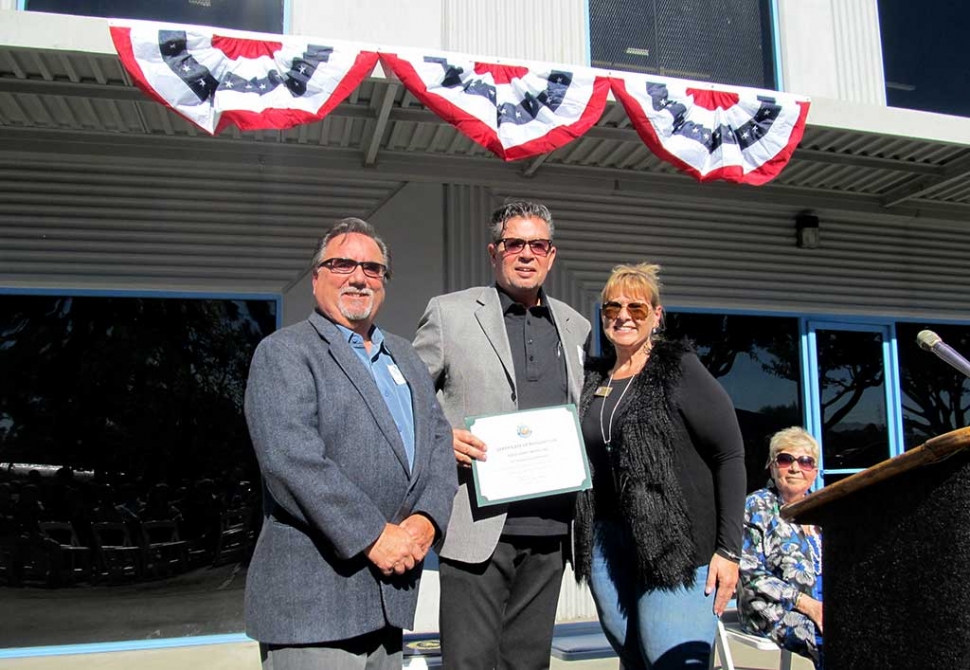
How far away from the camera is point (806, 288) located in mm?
7188

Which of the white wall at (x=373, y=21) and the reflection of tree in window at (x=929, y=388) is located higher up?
the white wall at (x=373, y=21)

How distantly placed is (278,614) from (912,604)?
1.61 m

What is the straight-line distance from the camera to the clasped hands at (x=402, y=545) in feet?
7.39

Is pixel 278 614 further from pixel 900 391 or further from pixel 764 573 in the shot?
pixel 900 391

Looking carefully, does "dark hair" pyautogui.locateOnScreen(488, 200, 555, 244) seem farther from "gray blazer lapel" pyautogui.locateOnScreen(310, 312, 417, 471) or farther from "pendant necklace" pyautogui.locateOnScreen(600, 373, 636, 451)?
"gray blazer lapel" pyautogui.locateOnScreen(310, 312, 417, 471)

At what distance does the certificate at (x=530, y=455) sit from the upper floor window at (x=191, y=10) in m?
4.64

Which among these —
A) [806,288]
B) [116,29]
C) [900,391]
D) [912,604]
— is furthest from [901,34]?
[912,604]

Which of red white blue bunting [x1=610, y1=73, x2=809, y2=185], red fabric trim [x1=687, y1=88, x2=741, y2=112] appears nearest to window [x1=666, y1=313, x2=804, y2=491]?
red white blue bunting [x1=610, y1=73, x2=809, y2=185]

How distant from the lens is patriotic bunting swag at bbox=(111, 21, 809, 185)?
13.8 ft

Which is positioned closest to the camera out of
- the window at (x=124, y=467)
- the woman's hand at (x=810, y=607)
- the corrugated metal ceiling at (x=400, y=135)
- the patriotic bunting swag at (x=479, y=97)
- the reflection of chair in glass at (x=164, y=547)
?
the woman's hand at (x=810, y=607)

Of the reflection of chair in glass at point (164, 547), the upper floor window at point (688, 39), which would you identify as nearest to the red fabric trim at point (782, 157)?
the upper floor window at point (688, 39)

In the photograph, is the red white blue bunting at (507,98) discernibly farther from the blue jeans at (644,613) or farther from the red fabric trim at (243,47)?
the blue jeans at (644,613)

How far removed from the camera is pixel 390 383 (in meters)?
2.57

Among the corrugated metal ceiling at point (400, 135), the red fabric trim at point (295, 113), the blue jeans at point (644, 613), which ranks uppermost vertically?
the corrugated metal ceiling at point (400, 135)
